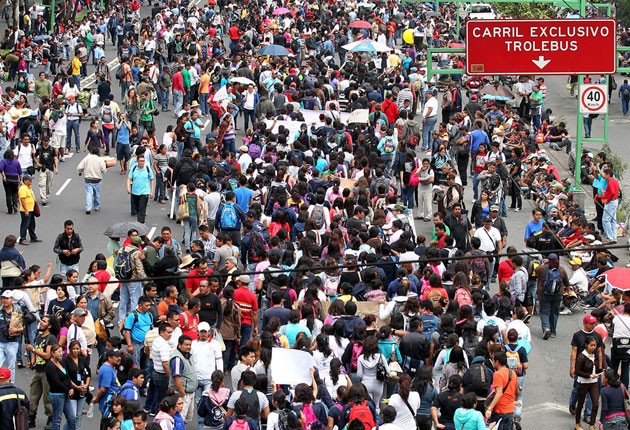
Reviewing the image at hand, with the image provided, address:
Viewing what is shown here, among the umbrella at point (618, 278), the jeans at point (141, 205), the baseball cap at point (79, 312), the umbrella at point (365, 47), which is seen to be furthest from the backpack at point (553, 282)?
the umbrella at point (365, 47)

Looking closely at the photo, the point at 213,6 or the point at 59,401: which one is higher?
the point at 213,6

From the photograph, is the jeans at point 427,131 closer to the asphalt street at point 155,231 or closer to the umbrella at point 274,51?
the asphalt street at point 155,231

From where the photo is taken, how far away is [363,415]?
50.6 ft

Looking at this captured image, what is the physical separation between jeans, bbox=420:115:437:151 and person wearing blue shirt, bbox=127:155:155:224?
8.35 metres

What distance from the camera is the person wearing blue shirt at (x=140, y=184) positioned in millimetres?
25094

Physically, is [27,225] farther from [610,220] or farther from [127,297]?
[610,220]

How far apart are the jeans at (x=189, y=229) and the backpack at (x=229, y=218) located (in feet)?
4.28

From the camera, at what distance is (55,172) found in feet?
94.3

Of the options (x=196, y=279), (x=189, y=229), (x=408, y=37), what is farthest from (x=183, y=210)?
(x=408, y=37)

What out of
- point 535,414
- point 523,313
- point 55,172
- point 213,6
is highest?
point 213,6

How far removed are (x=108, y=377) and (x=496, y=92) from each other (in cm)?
2122

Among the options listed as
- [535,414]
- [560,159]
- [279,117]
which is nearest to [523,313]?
[535,414]

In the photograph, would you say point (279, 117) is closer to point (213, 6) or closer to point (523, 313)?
point (523, 313)

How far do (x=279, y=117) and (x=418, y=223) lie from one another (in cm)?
410
